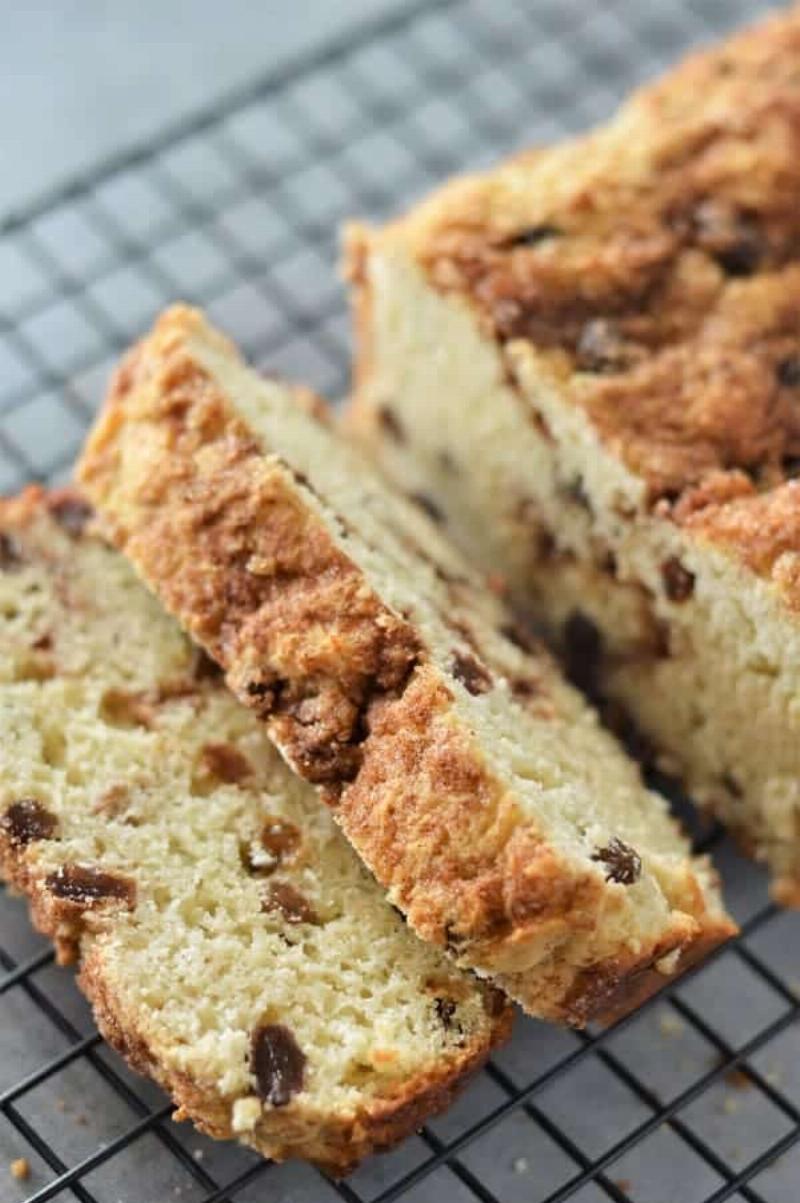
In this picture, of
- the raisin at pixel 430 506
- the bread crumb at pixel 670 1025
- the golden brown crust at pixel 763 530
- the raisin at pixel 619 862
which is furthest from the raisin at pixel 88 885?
the raisin at pixel 430 506

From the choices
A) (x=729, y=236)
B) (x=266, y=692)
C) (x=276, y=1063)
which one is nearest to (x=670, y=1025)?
(x=276, y=1063)

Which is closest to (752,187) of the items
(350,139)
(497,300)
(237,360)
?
(497,300)

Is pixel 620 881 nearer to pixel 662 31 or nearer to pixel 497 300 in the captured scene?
pixel 497 300

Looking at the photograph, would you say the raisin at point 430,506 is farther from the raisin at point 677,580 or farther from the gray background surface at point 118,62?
the gray background surface at point 118,62

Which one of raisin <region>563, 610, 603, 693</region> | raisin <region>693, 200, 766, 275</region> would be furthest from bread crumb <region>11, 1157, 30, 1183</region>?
raisin <region>693, 200, 766, 275</region>

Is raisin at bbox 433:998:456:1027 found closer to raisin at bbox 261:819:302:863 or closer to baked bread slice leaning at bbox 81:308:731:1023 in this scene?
baked bread slice leaning at bbox 81:308:731:1023
